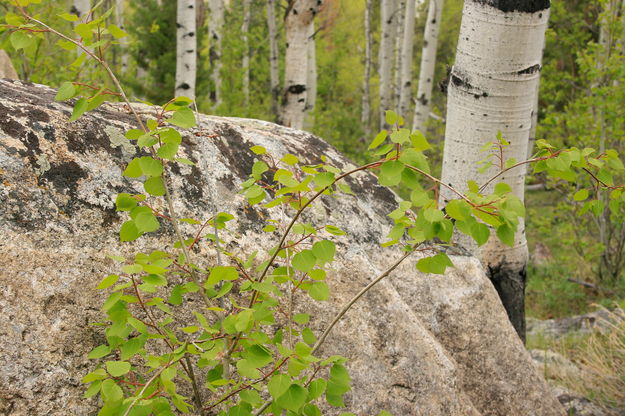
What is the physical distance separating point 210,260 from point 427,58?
26.7 ft

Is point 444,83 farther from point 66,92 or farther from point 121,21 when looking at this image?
point 121,21

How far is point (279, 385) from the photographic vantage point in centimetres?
125

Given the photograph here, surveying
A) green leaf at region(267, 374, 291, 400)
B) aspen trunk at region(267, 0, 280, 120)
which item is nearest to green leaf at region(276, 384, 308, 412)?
green leaf at region(267, 374, 291, 400)

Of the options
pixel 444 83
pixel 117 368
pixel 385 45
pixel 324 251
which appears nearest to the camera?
pixel 117 368

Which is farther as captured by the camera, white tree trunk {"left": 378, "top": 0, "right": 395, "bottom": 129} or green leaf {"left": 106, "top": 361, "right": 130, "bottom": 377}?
white tree trunk {"left": 378, "top": 0, "right": 395, "bottom": 129}

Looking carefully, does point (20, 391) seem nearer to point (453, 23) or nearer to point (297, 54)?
point (297, 54)

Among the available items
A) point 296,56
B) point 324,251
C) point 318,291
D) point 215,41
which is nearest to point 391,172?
point 324,251

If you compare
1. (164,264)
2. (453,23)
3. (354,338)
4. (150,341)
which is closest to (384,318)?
(354,338)

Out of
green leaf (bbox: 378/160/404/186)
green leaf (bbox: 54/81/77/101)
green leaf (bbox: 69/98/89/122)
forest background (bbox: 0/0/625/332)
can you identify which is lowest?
forest background (bbox: 0/0/625/332)

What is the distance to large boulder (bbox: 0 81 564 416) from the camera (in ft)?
5.21

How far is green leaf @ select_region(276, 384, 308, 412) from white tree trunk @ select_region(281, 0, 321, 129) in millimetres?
6577

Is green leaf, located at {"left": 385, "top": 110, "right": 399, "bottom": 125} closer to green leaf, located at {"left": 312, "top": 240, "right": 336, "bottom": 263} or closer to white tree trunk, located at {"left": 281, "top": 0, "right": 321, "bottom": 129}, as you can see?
green leaf, located at {"left": 312, "top": 240, "right": 336, "bottom": 263}

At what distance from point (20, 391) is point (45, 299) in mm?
258

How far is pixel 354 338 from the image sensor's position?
2.08 meters
